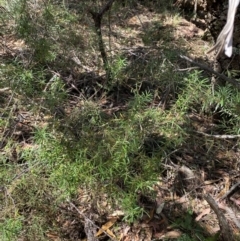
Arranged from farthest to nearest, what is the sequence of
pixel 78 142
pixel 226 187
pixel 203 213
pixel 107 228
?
1. pixel 226 187
2. pixel 203 213
3. pixel 107 228
4. pixel 78 142

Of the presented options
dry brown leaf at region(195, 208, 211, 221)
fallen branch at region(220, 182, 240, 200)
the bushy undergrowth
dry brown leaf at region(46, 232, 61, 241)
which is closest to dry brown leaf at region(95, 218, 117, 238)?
the bushy undergrowth

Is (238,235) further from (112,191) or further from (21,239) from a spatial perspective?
(21,239)

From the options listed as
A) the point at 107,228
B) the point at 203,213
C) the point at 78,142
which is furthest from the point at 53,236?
the point at 203,213

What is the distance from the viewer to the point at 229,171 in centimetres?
270

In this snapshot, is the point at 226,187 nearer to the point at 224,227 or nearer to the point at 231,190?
the point at 231,190

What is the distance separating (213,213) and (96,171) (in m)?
0.87

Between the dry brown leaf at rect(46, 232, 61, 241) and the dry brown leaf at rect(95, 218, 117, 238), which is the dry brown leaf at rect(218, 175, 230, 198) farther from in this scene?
the dry brown leaf at rect(46, 232, 61, 241)

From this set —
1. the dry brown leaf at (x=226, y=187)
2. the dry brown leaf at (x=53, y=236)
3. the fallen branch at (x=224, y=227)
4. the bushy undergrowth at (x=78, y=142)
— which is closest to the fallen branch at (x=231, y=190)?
the dry brown leaf at (x=226, y=187)

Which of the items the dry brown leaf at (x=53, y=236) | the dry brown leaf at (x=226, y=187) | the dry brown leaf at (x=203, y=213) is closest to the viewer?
the dry brown leaf at (x=53, y=236)

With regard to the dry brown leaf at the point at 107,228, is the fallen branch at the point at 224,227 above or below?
above

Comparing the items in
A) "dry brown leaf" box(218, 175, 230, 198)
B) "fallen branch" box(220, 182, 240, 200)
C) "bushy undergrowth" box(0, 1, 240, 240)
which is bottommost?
"dry brown leaf" box(218, 175, 230, 198)

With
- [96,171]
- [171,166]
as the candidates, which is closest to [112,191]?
[96,171]

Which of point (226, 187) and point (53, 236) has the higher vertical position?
point (226, 187)

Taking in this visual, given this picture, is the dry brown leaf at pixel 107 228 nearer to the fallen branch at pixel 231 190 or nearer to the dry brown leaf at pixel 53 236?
the dry brown leaf at pixel 53 236
